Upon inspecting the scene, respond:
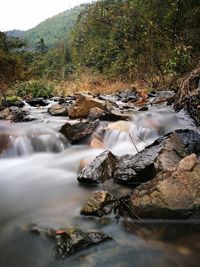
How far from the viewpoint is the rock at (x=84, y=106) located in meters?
7.82

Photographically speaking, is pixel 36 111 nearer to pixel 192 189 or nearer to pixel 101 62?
pixel 192 189

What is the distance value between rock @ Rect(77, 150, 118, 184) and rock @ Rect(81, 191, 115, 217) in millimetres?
786

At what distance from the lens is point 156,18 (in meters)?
17.4

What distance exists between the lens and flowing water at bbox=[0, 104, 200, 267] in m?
2.68

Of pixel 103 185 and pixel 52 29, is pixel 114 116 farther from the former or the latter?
pixel 52 29

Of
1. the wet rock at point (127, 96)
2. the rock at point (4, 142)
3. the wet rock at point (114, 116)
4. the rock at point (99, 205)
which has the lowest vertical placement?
the wet rock at point (127, 96)

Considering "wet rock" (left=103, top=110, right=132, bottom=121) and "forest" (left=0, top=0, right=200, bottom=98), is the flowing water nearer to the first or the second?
"wet rock" (left=103, top=110, right=132, bottom=121)

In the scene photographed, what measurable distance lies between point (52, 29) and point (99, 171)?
116448 mm

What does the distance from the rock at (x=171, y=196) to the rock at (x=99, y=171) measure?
0.89 m

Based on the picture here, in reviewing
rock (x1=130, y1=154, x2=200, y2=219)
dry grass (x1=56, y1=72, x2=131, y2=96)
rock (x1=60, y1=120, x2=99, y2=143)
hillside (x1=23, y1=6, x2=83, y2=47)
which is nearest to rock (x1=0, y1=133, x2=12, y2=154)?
rock (x1=60, y1=120, x2=99, y2=143)

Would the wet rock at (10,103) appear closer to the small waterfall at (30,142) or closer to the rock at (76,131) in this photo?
the small waterfall at (30,142)

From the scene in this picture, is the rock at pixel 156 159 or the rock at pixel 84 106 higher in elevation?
the rock at pixel 156 159

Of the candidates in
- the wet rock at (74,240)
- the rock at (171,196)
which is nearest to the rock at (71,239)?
the wet rock at (74,240)

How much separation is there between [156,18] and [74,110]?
11.3 metres
